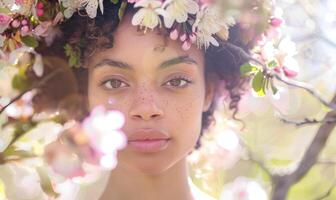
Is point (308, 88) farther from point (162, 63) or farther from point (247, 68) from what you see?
point (162, 63)

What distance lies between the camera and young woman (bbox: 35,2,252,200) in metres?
1.13

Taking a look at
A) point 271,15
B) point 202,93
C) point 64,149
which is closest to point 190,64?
point 202,93

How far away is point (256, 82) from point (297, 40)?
171 millimetres

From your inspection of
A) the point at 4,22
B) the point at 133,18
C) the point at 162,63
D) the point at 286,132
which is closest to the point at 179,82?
the point at 162,63

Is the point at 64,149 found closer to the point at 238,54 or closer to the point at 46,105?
the point at 46,105

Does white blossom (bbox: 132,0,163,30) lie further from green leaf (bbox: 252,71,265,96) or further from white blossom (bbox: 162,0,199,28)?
green leaf (bbox: 252,71,265,96)

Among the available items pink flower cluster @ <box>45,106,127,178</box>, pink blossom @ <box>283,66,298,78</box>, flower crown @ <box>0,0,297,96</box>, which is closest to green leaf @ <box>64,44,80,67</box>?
flower crown @ <box>0,0,297,96</box>

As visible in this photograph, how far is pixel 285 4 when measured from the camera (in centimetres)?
127

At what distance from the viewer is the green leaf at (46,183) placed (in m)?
1.24

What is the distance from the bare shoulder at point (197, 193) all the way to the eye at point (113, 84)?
26 cm

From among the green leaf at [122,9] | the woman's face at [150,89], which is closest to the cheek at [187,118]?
the woman's face at [150,89]

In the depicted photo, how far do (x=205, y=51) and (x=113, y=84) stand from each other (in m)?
0.20

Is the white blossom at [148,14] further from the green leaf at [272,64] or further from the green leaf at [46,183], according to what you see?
the green leaf at [46,183]

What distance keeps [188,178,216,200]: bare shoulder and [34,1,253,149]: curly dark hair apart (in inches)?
3.5
